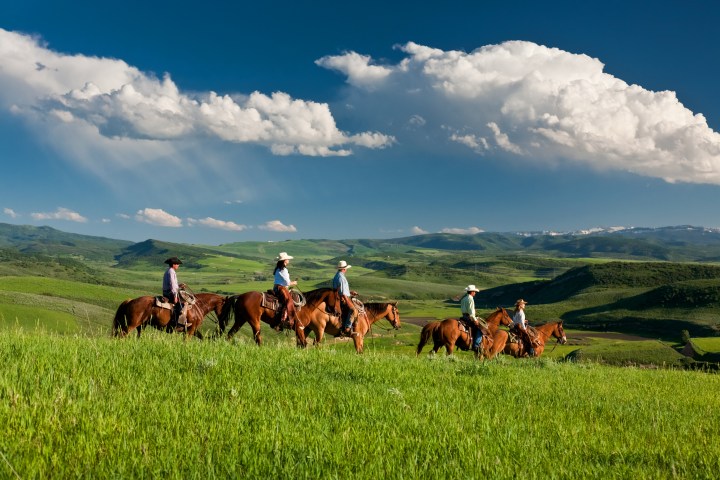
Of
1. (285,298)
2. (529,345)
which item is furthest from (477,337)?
(285,298)

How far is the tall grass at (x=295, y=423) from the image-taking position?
3654 millimetres

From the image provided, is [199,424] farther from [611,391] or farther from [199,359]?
[611,391]

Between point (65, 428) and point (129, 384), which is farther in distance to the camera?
point (129, 384)

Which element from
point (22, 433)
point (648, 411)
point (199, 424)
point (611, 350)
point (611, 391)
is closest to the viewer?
point (22, 433)

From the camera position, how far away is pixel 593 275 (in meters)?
195

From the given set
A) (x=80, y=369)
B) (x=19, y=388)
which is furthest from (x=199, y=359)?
(x=19, y=388)

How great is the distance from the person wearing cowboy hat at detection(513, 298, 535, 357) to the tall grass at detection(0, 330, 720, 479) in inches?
563

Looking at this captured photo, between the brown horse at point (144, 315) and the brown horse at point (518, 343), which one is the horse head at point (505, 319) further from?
the brown horse at point (144, 315)

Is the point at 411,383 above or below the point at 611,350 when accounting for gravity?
above

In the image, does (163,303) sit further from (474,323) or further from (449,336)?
(474,323)

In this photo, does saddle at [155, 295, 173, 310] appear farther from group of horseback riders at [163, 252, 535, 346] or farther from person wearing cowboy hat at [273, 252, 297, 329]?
person wearing cowboy hat at [273, 252, 297, 329]

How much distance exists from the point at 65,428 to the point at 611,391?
31.5 ft

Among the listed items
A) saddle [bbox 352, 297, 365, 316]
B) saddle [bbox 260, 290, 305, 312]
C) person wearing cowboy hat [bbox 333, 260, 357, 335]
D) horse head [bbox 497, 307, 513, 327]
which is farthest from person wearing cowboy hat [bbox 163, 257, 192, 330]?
horse head [bbox 497, 307, 513, 327]

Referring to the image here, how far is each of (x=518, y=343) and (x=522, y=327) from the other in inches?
31.8
